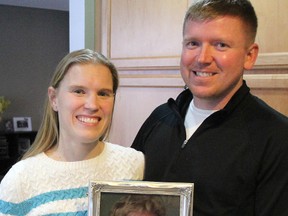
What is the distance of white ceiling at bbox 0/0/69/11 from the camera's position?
196 inches

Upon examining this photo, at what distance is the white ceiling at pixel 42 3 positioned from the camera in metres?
4.98

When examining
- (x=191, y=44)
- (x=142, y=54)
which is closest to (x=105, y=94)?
(x=191, y=44)

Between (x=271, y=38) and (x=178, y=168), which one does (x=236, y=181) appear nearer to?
(x=178, y=168)

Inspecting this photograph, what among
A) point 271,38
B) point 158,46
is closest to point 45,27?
point 158,46

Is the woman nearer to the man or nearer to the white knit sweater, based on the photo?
the white knit sweater

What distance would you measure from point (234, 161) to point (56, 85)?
53cm

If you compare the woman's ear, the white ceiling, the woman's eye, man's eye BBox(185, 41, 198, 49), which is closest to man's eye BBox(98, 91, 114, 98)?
the woman's eye

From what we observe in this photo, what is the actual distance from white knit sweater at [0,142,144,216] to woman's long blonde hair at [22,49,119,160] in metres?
0.05

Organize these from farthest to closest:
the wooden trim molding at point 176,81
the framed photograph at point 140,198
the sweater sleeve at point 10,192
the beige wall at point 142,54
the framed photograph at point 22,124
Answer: the framed photograph at point 22,124 < the beige wall at point 142,54 < the wooden trim molding at point 176,81 < the sweater sleeve at point 10,192 < the framed photograph at point 140,198

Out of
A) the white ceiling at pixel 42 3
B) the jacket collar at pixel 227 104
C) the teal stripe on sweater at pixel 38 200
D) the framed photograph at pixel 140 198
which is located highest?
the white ceiling at pixel 42 3

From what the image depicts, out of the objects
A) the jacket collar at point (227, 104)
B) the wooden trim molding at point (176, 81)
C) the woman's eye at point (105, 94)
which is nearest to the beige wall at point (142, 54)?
the wooden trim molding at point (176, 81)

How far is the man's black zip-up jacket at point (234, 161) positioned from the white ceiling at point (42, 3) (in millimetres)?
4253

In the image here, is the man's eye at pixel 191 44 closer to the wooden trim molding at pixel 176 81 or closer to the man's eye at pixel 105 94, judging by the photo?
the man's eye at pixel 105 94

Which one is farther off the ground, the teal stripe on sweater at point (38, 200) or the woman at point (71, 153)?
the woman at point (71, 153)
